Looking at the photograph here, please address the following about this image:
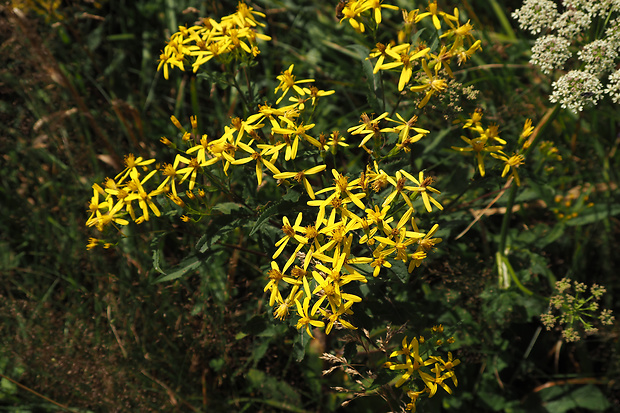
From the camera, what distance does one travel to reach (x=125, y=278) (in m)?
4.27

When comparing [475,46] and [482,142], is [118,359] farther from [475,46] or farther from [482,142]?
[475,46]

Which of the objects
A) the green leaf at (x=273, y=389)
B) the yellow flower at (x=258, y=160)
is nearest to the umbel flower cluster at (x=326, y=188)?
the yellow flower at (x=258, y=160)

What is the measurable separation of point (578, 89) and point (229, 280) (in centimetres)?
275

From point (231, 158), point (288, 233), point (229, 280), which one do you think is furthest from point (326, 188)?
point (229, 280)

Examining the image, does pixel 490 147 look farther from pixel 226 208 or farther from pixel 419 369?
pixel 226 208

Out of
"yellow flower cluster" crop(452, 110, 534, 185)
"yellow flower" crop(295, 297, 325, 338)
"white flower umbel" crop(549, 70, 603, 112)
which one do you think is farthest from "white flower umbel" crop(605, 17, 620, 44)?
"yellow flower" crop(295, 297, 325, 338)

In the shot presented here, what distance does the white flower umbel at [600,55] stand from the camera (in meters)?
2.86

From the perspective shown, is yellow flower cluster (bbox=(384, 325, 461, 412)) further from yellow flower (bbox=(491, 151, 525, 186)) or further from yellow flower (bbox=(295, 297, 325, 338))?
yellow flower (bbox=(491, 151, 525, 186))

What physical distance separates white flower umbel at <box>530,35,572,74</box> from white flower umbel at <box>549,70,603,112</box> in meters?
Result: 0.12

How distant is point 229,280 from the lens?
12.6 ft

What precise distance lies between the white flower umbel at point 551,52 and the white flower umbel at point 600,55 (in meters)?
0.10

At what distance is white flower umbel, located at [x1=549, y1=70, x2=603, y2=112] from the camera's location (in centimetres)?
291

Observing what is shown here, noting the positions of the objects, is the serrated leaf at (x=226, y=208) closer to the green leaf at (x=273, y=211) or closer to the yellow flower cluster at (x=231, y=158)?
the yellow flower cluster at (x=231, y=158)

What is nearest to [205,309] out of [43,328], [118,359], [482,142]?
[118,359]
